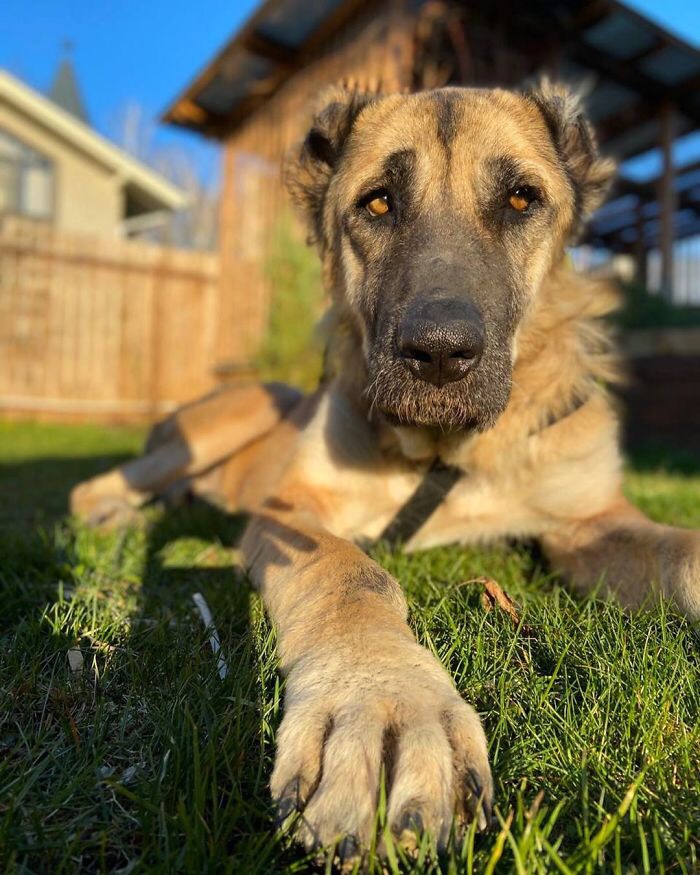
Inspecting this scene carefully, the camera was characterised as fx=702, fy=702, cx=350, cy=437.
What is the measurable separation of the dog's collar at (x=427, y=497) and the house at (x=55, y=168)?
1591cm

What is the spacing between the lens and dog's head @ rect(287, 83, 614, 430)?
195 centimetres

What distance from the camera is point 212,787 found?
1.10 m

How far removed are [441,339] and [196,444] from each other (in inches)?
110

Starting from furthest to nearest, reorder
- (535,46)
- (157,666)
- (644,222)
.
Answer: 1. (644,222)
2. (535,46)
3. (157,666)

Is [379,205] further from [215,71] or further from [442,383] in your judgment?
[215,71]

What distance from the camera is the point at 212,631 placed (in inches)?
70.5

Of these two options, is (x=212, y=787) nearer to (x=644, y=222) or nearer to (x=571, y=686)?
(x=571, y=686)

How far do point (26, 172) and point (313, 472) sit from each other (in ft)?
57.1

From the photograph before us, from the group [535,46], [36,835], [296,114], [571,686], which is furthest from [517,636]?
[296,114]

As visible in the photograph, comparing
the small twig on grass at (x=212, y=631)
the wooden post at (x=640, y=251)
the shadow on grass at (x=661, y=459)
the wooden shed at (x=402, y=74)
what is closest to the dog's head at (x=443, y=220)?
the small twig on grass at (x=212, y=631)

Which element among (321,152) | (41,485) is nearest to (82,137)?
(41,485)

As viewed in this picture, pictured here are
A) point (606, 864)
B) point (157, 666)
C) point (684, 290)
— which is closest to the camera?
point (606, 864)

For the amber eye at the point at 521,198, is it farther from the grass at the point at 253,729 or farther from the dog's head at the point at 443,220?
the grass at the point at 253,729

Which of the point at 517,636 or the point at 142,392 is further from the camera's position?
the point at 142,392
